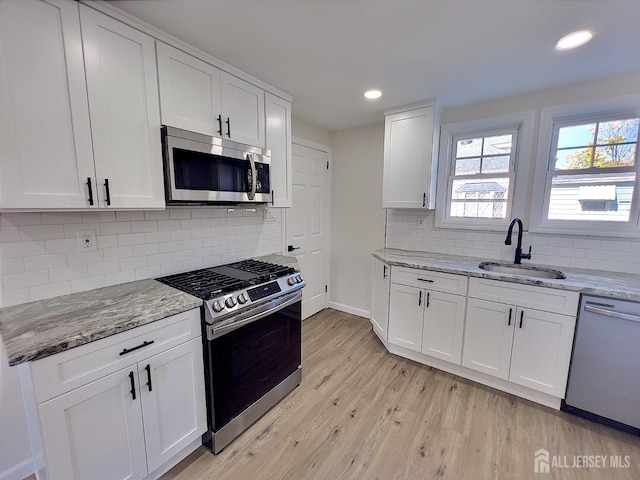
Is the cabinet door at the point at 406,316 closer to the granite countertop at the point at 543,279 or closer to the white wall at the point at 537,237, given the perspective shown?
the granite countertop at the point at 543,279

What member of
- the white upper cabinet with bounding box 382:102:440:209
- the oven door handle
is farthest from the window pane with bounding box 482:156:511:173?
the oven door handle

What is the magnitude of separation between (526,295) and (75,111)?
2.99 metres

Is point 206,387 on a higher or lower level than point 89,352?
lower

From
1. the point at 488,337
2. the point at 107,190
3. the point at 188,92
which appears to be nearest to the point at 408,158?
the point at 488,337

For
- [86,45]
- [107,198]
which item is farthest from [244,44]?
[107,198]

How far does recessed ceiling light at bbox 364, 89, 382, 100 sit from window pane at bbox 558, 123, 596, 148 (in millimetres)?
1595

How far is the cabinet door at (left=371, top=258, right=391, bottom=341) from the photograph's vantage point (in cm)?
273

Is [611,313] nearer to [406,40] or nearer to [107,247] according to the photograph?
[406,40]

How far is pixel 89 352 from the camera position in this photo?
1.17 meters

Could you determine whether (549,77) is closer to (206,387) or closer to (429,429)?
(429,429)

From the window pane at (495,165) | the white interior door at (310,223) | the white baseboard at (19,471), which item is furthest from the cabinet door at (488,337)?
the white baseboard at (19,471)

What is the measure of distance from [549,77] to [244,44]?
2273 mm

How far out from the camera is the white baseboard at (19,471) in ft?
4.82

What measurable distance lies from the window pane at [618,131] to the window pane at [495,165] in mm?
642
